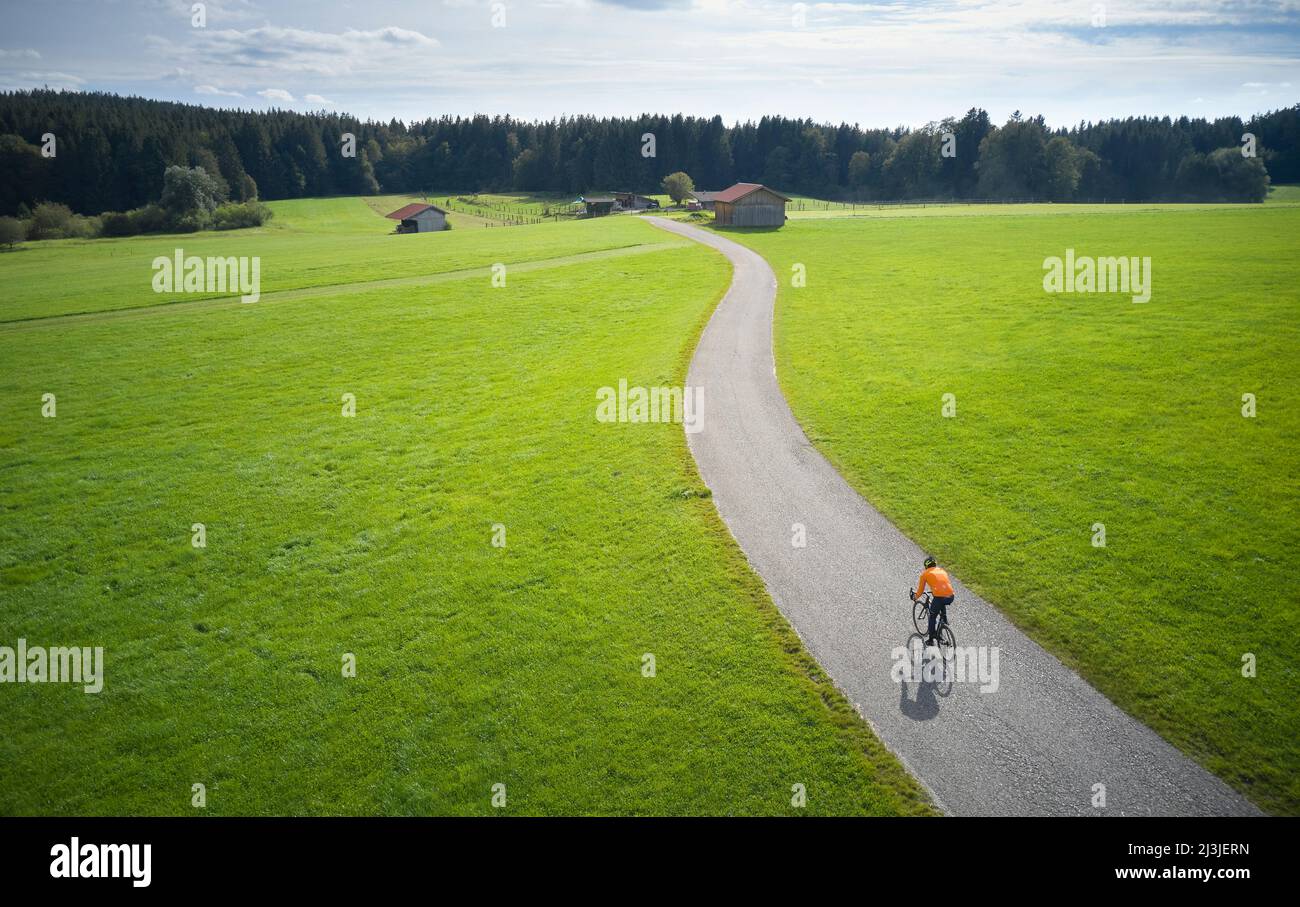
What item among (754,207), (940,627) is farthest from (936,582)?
(754,207)

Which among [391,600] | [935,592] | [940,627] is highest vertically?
[935,592]

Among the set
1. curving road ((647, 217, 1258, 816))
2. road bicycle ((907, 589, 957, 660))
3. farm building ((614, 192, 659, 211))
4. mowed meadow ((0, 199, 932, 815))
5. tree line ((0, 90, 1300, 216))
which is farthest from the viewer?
farm building ((614, 192, 659, 211))

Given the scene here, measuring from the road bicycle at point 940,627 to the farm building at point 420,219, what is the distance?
116 metres

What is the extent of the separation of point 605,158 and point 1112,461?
184 meters

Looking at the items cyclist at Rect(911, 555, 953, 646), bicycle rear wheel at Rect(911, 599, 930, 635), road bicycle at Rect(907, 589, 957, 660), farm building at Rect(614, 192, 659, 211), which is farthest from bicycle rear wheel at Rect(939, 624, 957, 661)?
farm building at Rect(614, 192, 659, 211)

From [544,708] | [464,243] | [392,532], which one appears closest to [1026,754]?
[544,708]

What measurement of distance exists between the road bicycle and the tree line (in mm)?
152381

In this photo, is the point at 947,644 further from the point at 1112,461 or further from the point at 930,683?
the point at 1112,461

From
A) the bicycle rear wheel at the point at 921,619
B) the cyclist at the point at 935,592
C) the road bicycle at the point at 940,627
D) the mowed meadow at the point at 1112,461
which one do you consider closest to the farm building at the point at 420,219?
the mowed meadow at the point at 1112,461

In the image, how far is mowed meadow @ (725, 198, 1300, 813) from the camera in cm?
1365

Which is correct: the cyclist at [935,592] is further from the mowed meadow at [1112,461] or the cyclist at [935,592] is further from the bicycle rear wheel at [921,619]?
the mowed meadow at [1112,461]

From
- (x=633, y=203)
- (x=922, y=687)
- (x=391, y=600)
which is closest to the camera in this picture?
(x=922, y=687)

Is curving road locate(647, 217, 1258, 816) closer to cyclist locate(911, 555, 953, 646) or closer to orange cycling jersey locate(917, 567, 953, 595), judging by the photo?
cyclist locate(911, 555, 953, 646)

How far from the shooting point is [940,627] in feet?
46.3
